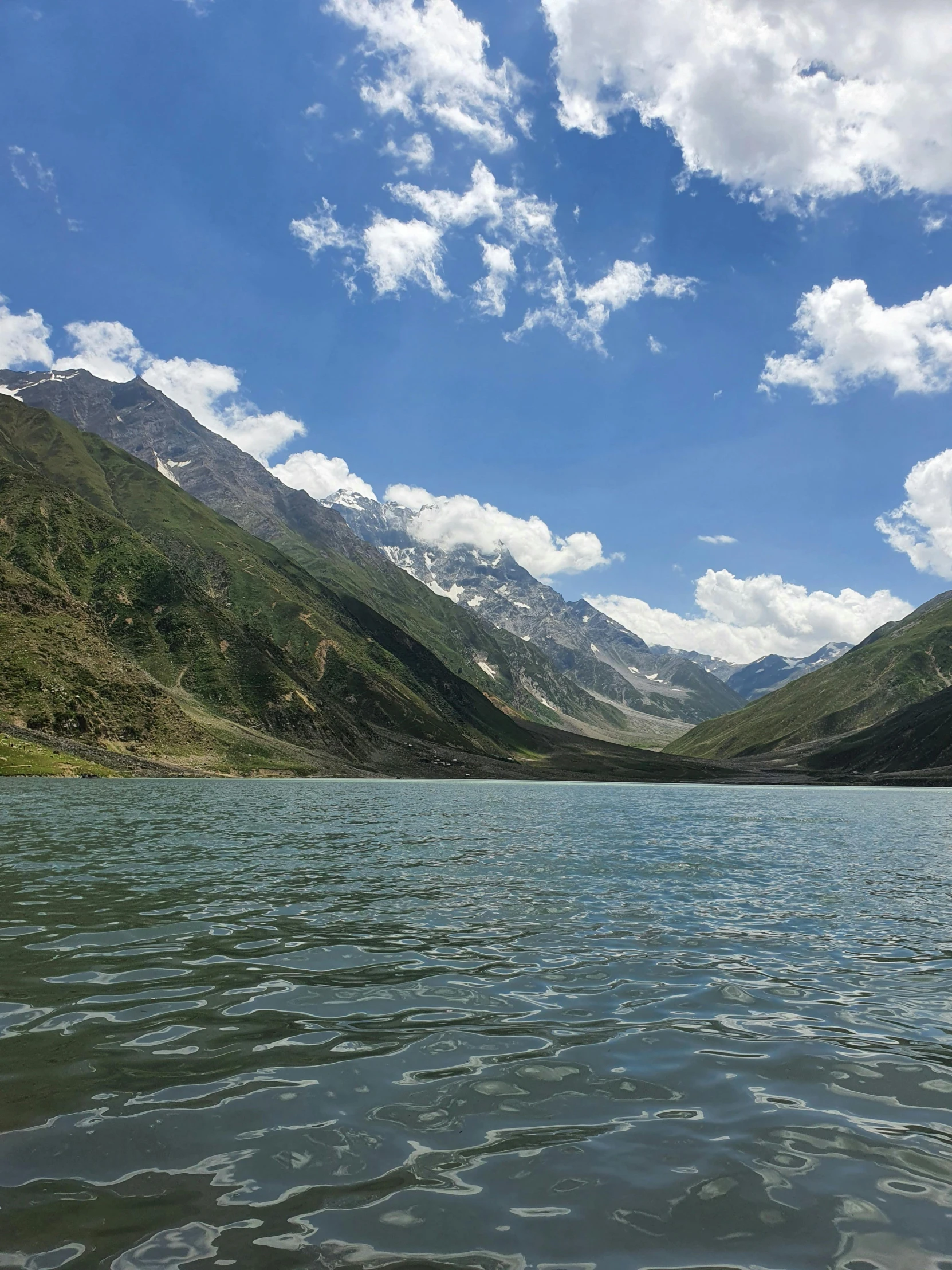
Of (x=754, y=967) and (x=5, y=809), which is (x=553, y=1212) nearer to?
(x=754, y=967)

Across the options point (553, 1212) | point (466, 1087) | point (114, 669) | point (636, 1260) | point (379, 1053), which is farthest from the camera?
point (114, 669)

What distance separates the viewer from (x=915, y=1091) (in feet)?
37.2

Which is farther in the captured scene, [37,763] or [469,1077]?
[37,763]

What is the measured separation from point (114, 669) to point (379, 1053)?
160 m

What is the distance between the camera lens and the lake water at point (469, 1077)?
7.51 m

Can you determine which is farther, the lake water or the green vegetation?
the green vegetation

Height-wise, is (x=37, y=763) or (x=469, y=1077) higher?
(x=469, y=1077)

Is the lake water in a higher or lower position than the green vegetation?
higher

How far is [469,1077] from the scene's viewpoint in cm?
1143

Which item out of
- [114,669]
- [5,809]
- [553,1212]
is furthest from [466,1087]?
[114,669]

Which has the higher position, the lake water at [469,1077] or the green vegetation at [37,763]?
the lake water at [469,1077]

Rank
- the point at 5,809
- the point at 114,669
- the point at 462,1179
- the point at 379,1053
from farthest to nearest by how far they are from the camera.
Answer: the point at 114,669
the point at 5,809
the point at 379,1053
the point at 462,1179

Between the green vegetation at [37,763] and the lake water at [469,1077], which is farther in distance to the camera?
the green vegetation at [37,763]

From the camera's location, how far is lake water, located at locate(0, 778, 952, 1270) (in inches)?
296
